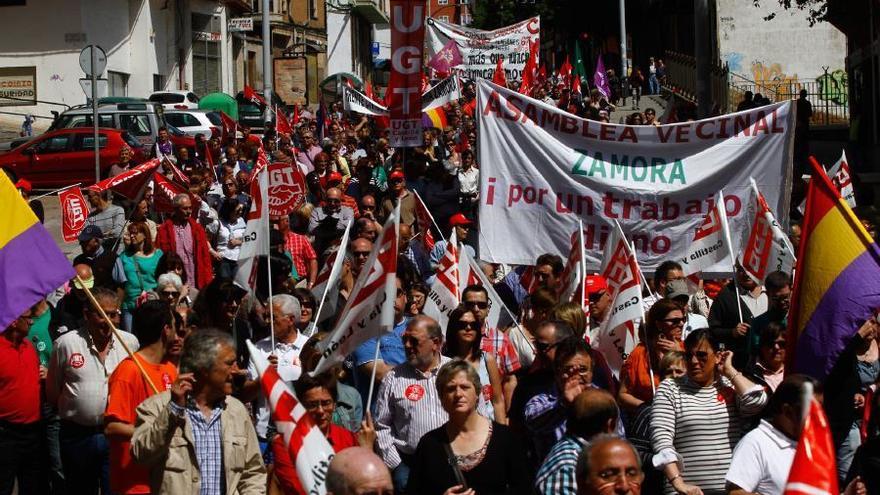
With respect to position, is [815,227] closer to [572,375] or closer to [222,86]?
[572,375]

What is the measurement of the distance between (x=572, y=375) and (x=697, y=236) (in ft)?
12.5

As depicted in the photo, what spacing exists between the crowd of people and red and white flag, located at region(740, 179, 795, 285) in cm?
17

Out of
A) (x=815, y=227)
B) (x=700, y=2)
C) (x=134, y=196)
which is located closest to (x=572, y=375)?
(x=815, y=227)

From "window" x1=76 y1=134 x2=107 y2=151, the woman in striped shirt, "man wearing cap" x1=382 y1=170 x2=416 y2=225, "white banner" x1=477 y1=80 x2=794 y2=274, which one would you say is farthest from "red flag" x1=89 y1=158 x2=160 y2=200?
"window" x1=76 y1=134 x2=107 y2=151

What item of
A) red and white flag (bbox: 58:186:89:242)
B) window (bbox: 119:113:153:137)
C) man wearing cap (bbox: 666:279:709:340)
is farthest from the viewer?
window (bbox: 119:113:153:137)

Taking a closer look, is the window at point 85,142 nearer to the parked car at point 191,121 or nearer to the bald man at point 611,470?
the parked car at point 191,121

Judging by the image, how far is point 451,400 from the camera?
21.1ft

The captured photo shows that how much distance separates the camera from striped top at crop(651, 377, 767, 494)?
22.2 feet

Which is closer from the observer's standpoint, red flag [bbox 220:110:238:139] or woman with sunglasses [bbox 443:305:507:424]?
woman with sunglasses [bbox 443:305:507:424]

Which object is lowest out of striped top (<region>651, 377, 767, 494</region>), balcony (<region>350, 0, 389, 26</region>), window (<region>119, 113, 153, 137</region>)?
striped top (<region>651, 377, 767, 494</region>)

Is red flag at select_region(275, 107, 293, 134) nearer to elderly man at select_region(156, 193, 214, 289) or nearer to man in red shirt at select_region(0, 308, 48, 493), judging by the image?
elderly man at select_region(156, 193, 214, 289)

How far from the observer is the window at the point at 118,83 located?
43550 millimetres

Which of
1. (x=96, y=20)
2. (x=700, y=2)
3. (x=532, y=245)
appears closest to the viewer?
(x=532, y=245)

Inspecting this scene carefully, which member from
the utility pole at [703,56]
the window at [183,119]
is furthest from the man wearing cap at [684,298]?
the window at [183,119]
